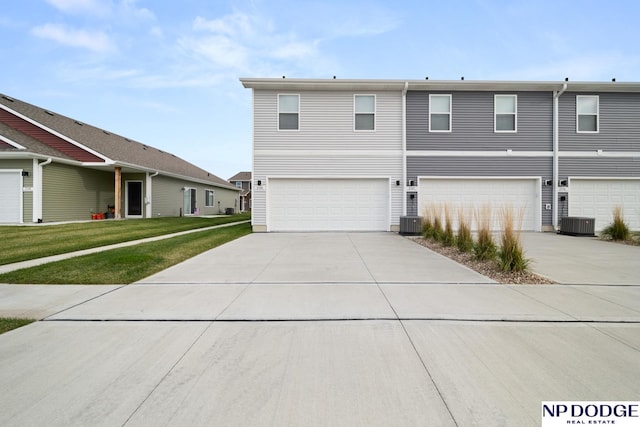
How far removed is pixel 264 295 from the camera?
4.81 metres

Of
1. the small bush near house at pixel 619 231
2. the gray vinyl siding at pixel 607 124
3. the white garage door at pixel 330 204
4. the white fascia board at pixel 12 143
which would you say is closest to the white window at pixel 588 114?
the gray vinyl siding at pixel 607 124

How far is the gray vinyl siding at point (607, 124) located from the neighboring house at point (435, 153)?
0.14 ft

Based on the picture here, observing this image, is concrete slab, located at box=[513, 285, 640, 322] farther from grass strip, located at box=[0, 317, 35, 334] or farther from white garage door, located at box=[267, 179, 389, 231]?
white garage door, located at box=[267, 179, 389, 231]

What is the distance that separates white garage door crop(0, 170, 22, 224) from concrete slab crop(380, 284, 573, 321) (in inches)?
684

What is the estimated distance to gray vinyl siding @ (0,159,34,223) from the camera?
47.6 feet

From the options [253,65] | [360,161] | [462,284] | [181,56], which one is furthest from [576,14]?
[181,56]

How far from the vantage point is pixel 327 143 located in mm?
13266

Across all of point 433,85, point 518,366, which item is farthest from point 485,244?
point 433,85

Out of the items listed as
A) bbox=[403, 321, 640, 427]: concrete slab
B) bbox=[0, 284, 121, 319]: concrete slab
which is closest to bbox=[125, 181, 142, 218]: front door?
bbox=[0, 284, 121, 319]: concrete slab

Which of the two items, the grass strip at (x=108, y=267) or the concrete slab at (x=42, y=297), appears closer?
the concrete slab at (x=42, y=297)

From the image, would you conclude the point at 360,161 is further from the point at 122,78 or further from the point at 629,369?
the point at 122,78

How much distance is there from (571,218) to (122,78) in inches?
936

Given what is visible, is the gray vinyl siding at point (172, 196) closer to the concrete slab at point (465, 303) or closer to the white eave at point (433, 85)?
the white eave at point (433, 85)

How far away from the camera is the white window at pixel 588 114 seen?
528 inches
